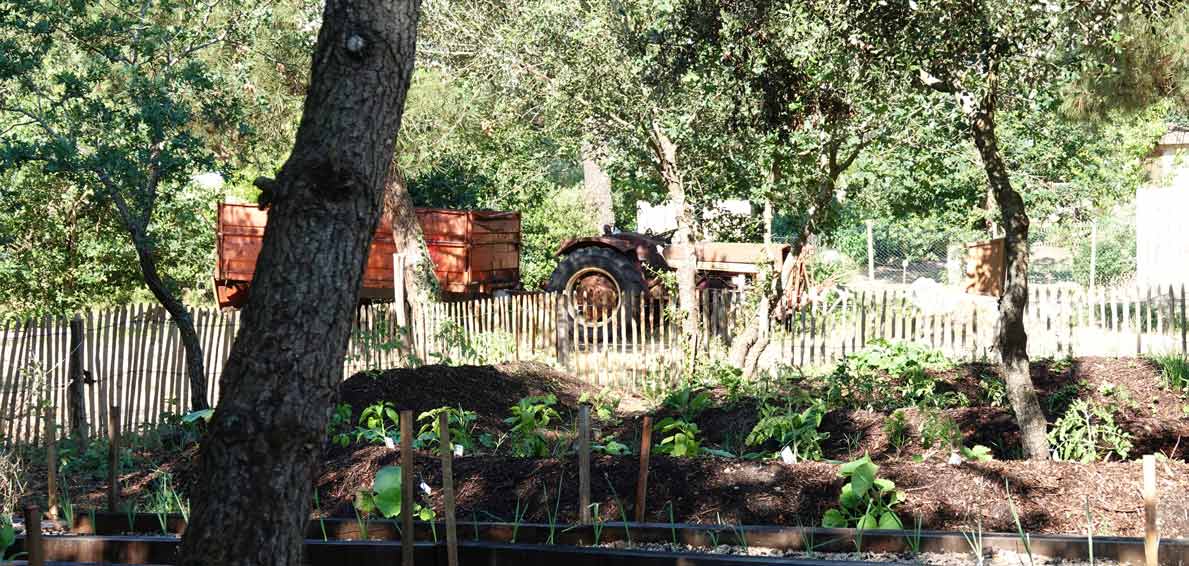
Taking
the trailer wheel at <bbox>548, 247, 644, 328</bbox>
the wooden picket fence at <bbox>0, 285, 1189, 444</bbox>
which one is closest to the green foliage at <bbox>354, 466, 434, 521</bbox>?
the wooden picket fence at <bbox>0, 285, 1189, 444</bbox>

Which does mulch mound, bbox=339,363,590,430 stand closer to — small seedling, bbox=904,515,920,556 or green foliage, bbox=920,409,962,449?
green foliage, bbox=920,409,962,449

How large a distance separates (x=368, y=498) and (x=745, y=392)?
460 centimetres

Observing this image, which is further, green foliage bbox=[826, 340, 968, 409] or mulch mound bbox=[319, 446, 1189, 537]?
green foliage bbox=[826, 340, 968, 409]

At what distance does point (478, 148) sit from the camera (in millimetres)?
22438

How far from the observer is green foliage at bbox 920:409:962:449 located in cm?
692

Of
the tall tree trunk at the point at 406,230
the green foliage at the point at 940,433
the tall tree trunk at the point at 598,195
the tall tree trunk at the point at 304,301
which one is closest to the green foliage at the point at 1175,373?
the green foliage at the point at 940,433

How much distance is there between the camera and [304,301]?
3.46 m

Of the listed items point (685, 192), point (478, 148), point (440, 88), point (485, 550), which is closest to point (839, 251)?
point (478, 148)

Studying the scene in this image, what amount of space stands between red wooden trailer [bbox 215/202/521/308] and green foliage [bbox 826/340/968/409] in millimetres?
9267

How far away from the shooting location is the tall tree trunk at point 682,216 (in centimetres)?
1276

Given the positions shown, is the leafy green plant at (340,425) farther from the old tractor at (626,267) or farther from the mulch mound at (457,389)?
the old tractor at (626,267)

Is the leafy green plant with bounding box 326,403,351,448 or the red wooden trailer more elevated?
the red wooden trailer

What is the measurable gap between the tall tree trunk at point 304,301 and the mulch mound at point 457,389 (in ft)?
17.4

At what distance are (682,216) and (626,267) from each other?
4.80 meters
